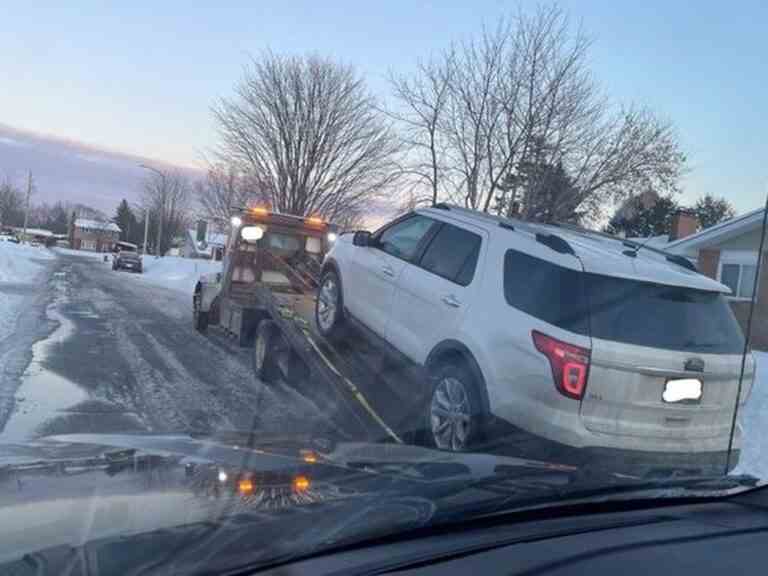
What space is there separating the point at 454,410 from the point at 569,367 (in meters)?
1.02

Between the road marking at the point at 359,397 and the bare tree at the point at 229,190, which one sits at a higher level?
the bare tree at the point at 229,190

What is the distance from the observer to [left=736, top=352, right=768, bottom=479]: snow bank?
716 centimetres

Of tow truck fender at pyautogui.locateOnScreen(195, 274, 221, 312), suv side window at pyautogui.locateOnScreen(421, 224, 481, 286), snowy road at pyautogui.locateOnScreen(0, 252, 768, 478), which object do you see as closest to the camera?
suv side window at pyautogui.locateOnScreen(421, 224, 481, 286)

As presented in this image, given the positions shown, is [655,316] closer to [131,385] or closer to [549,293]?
[549,293]

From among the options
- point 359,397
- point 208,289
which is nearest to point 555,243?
point 359,397

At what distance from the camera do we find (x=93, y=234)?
11812 cm

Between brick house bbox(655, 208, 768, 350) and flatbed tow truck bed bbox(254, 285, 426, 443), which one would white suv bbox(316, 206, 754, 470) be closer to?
flatbed tow truck bed bbox(254, 285, 426, 443)

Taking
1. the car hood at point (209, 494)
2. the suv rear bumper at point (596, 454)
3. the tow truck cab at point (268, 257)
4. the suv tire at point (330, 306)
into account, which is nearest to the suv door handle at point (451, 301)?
the suv rear bumper at point (596, 454)

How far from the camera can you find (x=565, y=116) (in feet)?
59.9

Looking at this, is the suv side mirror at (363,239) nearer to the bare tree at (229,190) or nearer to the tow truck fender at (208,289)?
the tow truck fender at (208,289)

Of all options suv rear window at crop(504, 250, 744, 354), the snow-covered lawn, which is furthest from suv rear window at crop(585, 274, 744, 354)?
the snow-covered lawn

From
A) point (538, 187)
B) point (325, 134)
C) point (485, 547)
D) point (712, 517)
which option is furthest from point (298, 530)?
point (325, 134)

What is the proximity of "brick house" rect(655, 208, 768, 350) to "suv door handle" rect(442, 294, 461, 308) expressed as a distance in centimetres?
1456

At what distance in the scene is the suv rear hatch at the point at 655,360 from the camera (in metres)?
4.72
